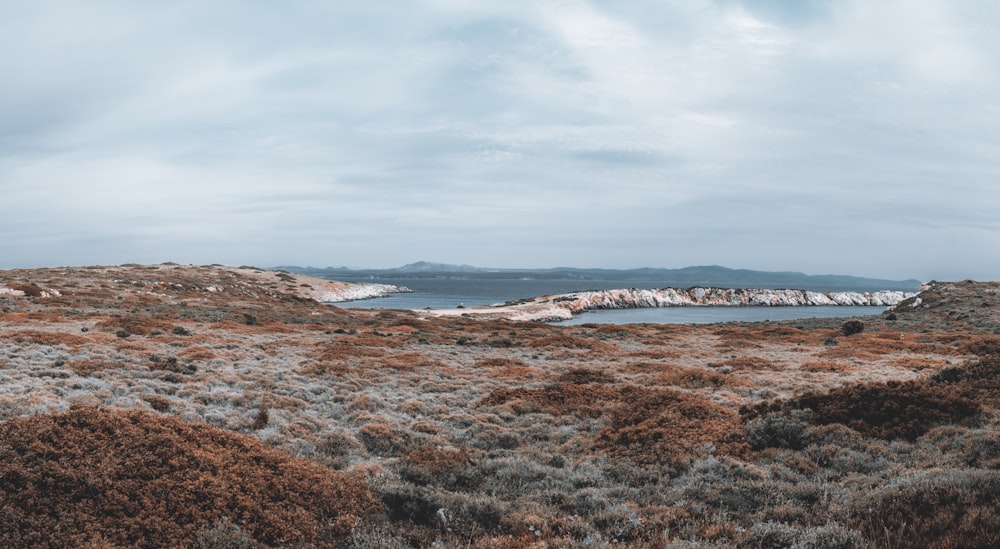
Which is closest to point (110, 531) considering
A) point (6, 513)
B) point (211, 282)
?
point (6, 513)

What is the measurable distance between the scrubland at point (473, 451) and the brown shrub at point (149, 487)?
30 mm

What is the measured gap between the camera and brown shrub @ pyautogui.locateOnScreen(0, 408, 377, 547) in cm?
621

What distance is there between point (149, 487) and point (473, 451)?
6676 millimetres

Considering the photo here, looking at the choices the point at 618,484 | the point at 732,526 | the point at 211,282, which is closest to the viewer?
the point at 732,526

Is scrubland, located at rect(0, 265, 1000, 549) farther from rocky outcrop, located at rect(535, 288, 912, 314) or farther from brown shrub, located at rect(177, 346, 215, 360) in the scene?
rocky outcrop, located at rect(535, 288, 912, 314)

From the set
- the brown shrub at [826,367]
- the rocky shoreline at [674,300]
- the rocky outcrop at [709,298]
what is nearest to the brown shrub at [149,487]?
the brown shrub at [826,367]

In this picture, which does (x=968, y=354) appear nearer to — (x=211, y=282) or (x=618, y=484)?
(x=618, y=484)

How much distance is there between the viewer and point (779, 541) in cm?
695

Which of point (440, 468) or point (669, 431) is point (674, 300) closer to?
point (669, 431)

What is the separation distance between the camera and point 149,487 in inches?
276

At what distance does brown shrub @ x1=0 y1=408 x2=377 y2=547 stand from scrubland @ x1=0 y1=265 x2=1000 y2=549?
3 centimetres

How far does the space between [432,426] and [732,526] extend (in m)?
8.14

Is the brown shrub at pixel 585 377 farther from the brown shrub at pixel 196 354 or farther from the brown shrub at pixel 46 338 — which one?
the brown shrub at pixel 46 338

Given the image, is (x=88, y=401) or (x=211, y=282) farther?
(x=211, y=282)
